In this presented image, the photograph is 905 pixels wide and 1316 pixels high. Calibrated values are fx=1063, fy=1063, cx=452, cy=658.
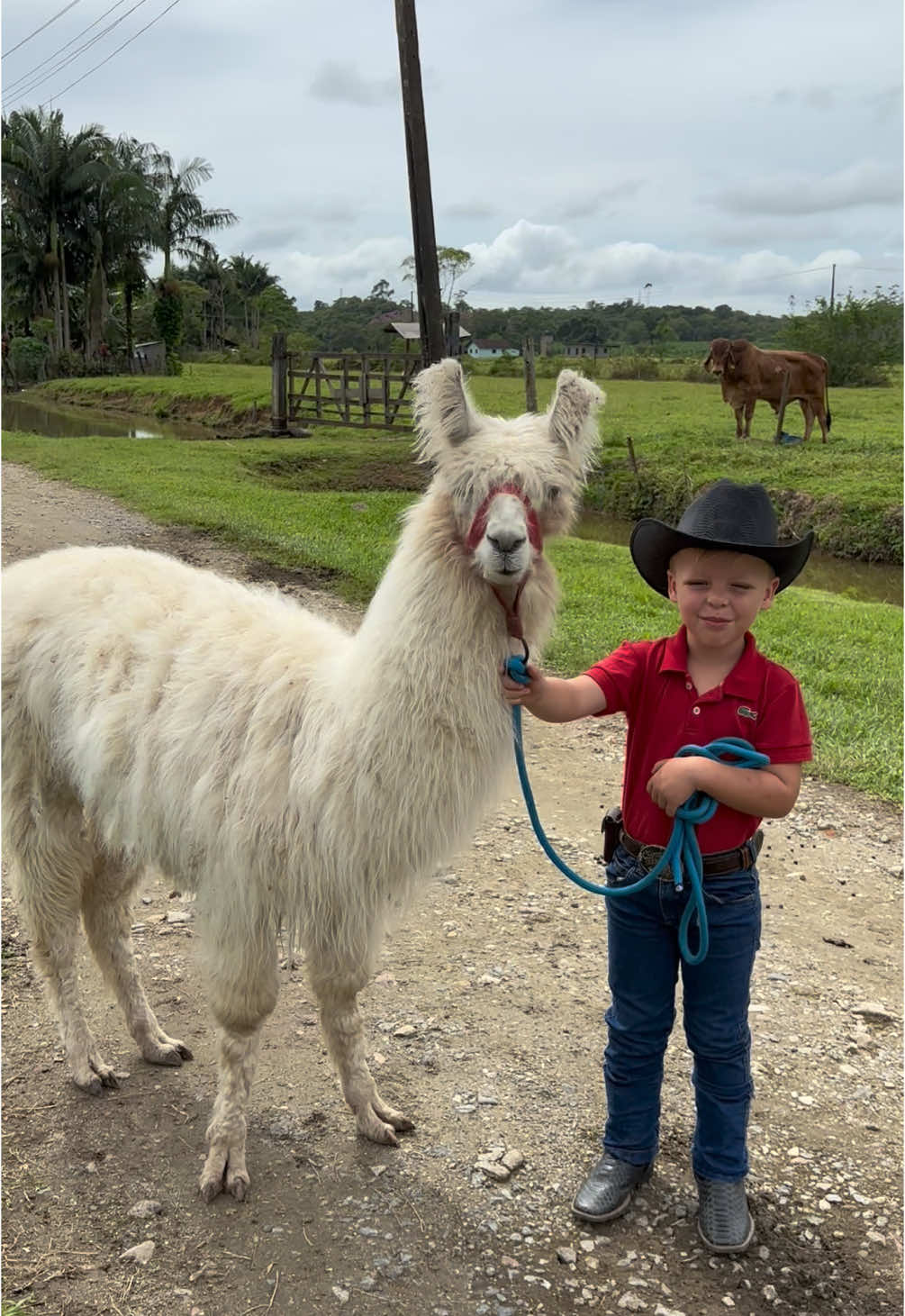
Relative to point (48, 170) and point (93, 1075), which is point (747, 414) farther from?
point (48, 170)

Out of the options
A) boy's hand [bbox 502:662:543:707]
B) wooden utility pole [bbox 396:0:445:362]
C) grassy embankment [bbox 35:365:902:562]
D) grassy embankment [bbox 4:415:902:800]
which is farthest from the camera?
grassy embankment [bbox 35:365:902:562]

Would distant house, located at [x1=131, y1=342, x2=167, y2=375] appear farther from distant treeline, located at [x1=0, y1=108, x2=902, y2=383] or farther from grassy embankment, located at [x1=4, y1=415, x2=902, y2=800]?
grassy embankment, located at [x1=4, y1=415, x2=902, y2=800]

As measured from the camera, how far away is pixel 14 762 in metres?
3.17

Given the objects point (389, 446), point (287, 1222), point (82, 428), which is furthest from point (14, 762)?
point (82, 428)

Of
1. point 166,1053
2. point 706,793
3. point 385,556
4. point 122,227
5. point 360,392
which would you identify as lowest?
point 166,1053

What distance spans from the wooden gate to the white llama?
18.3 meters

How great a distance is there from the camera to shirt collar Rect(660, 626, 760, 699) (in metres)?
2.45

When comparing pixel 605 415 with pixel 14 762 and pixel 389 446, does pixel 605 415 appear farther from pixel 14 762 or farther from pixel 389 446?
pixel 14 762

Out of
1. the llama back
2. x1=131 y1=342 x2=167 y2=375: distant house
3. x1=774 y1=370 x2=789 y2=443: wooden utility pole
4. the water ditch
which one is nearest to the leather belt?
the llama back

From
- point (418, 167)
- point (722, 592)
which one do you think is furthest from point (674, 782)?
point (418, 167)

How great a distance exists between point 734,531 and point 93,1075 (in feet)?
7.78

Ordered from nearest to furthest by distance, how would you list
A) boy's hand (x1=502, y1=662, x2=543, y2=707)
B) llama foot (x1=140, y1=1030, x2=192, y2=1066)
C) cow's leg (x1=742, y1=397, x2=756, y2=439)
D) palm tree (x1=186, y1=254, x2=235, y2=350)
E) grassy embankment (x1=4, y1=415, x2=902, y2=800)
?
boy's hand (x1=502, y1=662, x2=543, y2=707) → llama foot (x1=140, y1=1030, x2=192, y2=1066) → grassy embankment (x1=4, y1=415, x2=902, y2=800) → cow's leg (x1=742, y1=397, x2=756, y2=439) → palm tree (x1=186, y1=254, x2=235, y2=350)

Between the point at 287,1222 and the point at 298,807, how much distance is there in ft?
3.38

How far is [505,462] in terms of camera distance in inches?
93.7
